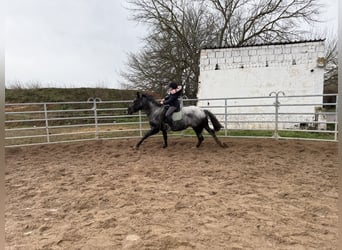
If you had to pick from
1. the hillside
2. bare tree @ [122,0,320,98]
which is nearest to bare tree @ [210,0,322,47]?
bare tree @ [122,0,320,98]

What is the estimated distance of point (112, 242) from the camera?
2.05 metres

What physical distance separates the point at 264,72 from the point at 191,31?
507cm

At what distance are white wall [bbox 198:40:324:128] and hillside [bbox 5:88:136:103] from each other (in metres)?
6.97

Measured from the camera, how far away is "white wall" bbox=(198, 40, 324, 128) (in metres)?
7.46

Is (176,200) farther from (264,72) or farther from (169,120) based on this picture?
(264,72)

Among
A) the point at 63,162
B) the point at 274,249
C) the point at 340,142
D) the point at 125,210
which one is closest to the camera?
the point at 340,142

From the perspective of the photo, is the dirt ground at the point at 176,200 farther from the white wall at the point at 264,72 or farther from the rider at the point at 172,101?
the white wall at the point at 264,72

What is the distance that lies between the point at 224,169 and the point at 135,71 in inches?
374

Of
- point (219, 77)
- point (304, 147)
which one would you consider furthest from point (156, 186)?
point (219, 77)

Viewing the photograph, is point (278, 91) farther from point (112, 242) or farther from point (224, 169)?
point (112, 242)

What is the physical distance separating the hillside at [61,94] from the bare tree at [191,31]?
310cm

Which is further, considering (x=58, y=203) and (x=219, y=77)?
(x=219, y=77)

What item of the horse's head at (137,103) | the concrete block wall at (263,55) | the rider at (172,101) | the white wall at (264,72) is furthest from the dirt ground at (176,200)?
the concrete block wall at (263,55)

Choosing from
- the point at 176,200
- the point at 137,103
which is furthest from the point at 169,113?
the point at 176,200
